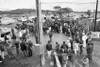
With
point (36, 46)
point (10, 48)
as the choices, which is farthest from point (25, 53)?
point (36, 46)

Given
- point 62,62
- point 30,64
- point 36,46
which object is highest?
point 36,46

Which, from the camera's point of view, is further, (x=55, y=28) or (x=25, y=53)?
(x=55, y=28)

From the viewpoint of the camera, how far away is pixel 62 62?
9.03m

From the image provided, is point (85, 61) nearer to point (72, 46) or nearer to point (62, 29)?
point (72, 46)

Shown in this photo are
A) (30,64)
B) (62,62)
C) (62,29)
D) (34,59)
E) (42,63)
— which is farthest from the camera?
(62,29)

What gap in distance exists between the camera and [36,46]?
29.7 ft

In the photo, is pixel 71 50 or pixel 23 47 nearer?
pixel 71 50

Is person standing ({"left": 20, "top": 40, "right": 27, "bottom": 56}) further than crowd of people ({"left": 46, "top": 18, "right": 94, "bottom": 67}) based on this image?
Yes

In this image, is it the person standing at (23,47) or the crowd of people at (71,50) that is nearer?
the crowd of people at (71,50)

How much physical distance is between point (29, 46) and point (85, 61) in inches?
188

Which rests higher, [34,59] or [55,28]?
[55,28]

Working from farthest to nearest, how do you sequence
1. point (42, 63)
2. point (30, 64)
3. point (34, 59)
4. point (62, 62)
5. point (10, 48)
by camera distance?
point (10, 48) → point (34, 59) → point (30, 64) → point (42, 63) → point (62, 62)

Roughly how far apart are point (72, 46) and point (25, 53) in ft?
12.8

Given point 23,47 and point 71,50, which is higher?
point 71,50
